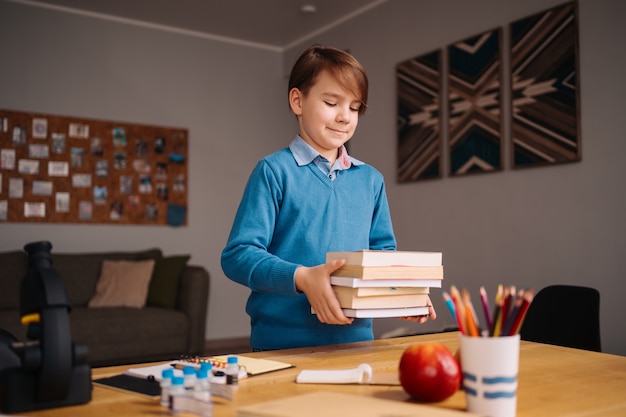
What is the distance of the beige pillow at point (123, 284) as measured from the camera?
4.49 metres

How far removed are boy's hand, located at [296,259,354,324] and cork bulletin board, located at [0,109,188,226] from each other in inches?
171

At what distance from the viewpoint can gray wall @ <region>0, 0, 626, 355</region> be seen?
314 cm

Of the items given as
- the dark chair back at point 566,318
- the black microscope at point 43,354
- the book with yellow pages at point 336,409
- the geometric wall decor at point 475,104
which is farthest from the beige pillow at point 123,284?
the book with yellow pages at point 336,409

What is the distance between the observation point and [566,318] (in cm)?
217

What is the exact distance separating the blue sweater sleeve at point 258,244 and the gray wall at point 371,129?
2.37 m

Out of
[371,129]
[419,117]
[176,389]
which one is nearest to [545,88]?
[419,117]

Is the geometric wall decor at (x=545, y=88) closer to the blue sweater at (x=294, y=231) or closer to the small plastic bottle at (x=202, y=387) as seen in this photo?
the blue sweater at (x=294, y=231)

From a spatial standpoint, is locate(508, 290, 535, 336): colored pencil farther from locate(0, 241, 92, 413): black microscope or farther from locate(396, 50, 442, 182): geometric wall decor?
locate(396, 50, 442, 182): geometric wall decor

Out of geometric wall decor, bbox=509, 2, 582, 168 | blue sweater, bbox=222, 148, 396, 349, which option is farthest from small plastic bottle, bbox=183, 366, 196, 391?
geometric wall decor, bbox=509, 2, 582, 168

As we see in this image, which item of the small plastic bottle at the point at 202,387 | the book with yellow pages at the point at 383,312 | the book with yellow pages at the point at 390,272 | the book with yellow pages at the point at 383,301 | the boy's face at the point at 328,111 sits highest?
the boy's face at the point at 328,111

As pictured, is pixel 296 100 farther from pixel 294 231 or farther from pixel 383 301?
pixel 383 301

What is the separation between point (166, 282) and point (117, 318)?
0.49 metres

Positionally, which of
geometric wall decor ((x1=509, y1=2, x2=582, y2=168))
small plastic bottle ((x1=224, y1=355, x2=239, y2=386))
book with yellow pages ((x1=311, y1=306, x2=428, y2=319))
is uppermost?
geometric wall decor ((x1=509, y1=2, x2=582, y2=168))

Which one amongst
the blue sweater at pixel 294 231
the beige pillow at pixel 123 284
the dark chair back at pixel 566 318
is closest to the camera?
the blue sweater at pixel 294 231
